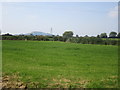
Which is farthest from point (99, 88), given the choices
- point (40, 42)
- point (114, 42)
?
point (114, 42)

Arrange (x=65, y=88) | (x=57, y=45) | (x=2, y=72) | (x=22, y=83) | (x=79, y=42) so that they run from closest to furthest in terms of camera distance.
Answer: (x=65, y=88), (x=22, y=83), (x=2, y=72), (x=57, y=45), (x=79, y=42)

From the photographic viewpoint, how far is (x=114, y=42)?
40.9ft

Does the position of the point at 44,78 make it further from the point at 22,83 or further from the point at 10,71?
the point at 10,71

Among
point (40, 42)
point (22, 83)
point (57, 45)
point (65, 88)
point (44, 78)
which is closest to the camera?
point (65, 88)

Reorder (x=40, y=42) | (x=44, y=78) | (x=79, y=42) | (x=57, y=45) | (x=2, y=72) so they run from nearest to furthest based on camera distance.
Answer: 1. (x=44, y=78)
2. (x=2, y=72)
3. (x=57, y=45)
4. (x=40, y=42)
5. (x=79, y=42)

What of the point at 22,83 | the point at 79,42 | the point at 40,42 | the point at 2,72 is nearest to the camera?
the point at 22,83

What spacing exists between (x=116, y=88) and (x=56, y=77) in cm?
151

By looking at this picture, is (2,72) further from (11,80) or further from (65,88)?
(65,88)

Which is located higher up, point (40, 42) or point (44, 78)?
point (40, 42)

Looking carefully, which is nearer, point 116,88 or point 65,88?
point 65,88

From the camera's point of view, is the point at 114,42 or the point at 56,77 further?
the point at 114,42

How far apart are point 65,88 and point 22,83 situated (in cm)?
101

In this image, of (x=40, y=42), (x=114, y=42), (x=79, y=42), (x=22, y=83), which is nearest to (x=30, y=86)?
(x=22, y=83)

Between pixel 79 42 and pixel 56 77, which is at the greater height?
pixel 79 42
